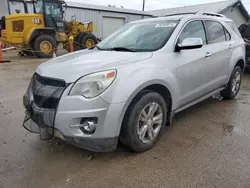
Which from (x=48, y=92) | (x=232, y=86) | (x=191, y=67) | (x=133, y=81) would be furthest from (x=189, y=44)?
(x=232, y=86)

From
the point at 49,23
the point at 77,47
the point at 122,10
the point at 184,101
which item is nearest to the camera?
the point at 184,101

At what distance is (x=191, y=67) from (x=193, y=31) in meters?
0.66

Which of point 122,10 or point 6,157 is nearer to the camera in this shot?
point 6,157

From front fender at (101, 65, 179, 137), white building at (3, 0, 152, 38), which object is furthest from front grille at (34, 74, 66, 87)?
white building at (3, 0, 152, 38)

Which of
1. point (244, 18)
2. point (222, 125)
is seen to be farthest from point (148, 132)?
point (244, 18)

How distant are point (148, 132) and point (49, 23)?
10.8 metres

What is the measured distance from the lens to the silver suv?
217 centimetres

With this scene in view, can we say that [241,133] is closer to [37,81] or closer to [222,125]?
[222,125]

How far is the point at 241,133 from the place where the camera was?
10.3 feet

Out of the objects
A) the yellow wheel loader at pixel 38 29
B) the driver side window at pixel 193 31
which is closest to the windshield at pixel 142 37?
the driver side window at pixel 193 31

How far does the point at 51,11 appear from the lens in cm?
1153

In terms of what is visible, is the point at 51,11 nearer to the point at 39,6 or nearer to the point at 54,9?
the point at 54,9

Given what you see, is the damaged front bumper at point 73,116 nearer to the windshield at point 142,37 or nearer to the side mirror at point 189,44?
the windshield at point 142,37

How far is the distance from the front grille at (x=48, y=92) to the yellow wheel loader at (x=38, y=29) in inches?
376
